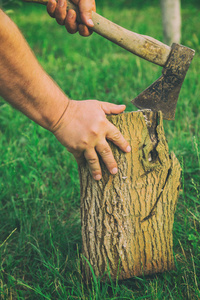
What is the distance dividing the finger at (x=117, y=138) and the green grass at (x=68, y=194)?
1.82ft

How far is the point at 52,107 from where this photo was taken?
4.96 feet

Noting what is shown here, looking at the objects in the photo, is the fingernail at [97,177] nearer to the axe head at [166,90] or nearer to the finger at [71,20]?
the axe head at [166,90]

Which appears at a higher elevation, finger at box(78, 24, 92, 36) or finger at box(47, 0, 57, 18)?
finger at box(47, 0, 57, 18)

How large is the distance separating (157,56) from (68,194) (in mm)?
1401

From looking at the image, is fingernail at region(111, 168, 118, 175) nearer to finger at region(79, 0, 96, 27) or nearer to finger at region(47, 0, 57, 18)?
finger at region(79, 0, 96, 27)

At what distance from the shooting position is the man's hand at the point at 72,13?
6.25ft

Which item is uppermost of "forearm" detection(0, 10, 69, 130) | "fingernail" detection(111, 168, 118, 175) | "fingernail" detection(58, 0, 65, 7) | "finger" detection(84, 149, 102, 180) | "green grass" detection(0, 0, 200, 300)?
"fingernail" detection(58, 0, 65, 7)

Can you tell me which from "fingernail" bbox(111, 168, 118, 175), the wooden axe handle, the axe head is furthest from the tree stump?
the wooden axe handle

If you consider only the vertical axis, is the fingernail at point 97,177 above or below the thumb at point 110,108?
below

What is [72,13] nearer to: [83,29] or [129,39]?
[83,29]

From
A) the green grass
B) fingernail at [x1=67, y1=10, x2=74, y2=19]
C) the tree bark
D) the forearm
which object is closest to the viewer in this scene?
the forearm

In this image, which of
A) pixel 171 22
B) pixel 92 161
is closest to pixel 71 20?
pixel 92 161

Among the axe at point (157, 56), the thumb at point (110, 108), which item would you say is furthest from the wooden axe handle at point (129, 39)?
the thumb at point (110, 108)

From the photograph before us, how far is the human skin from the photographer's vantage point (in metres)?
1.36
